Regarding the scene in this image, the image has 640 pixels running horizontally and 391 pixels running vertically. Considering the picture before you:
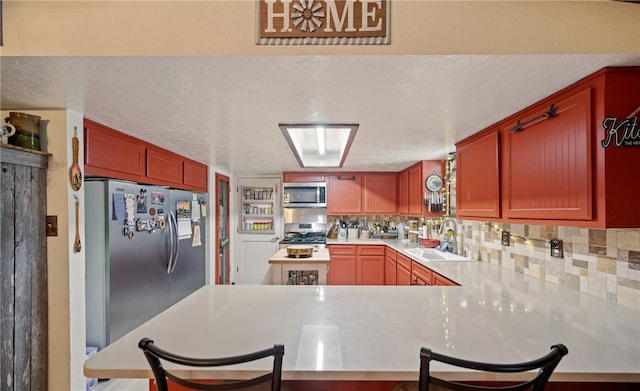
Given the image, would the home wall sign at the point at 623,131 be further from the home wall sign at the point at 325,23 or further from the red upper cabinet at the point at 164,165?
the red upper cabinet at the point at 164,165

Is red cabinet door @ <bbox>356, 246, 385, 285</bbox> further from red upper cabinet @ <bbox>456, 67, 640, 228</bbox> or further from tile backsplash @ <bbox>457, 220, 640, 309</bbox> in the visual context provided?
red upper cabinet @ <bbox>456, 67, 640, 228</bbox>

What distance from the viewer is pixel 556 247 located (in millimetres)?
1842

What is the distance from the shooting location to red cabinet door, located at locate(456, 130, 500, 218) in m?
2.01

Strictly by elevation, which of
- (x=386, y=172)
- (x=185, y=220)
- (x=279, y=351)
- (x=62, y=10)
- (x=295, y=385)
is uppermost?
(x=62, y=10)

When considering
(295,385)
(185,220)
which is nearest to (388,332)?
(295,385)

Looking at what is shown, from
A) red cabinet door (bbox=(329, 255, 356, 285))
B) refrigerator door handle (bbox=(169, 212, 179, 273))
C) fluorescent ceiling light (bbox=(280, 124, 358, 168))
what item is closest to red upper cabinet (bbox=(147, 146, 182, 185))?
refrigerator door handle (bbox=(169, 212, 179, 273))

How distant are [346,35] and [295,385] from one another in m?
1.46

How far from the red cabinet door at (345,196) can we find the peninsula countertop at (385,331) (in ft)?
9.76

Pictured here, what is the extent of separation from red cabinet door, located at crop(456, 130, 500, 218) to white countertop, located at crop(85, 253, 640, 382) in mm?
651

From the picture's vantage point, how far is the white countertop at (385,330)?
938 mm

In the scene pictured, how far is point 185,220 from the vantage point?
10.3 ft

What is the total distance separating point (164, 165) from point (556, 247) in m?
3.31

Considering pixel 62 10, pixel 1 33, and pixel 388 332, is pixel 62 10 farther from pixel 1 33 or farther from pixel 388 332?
pixel 388 332

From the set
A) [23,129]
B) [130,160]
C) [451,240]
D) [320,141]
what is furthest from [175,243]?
[451,240]
